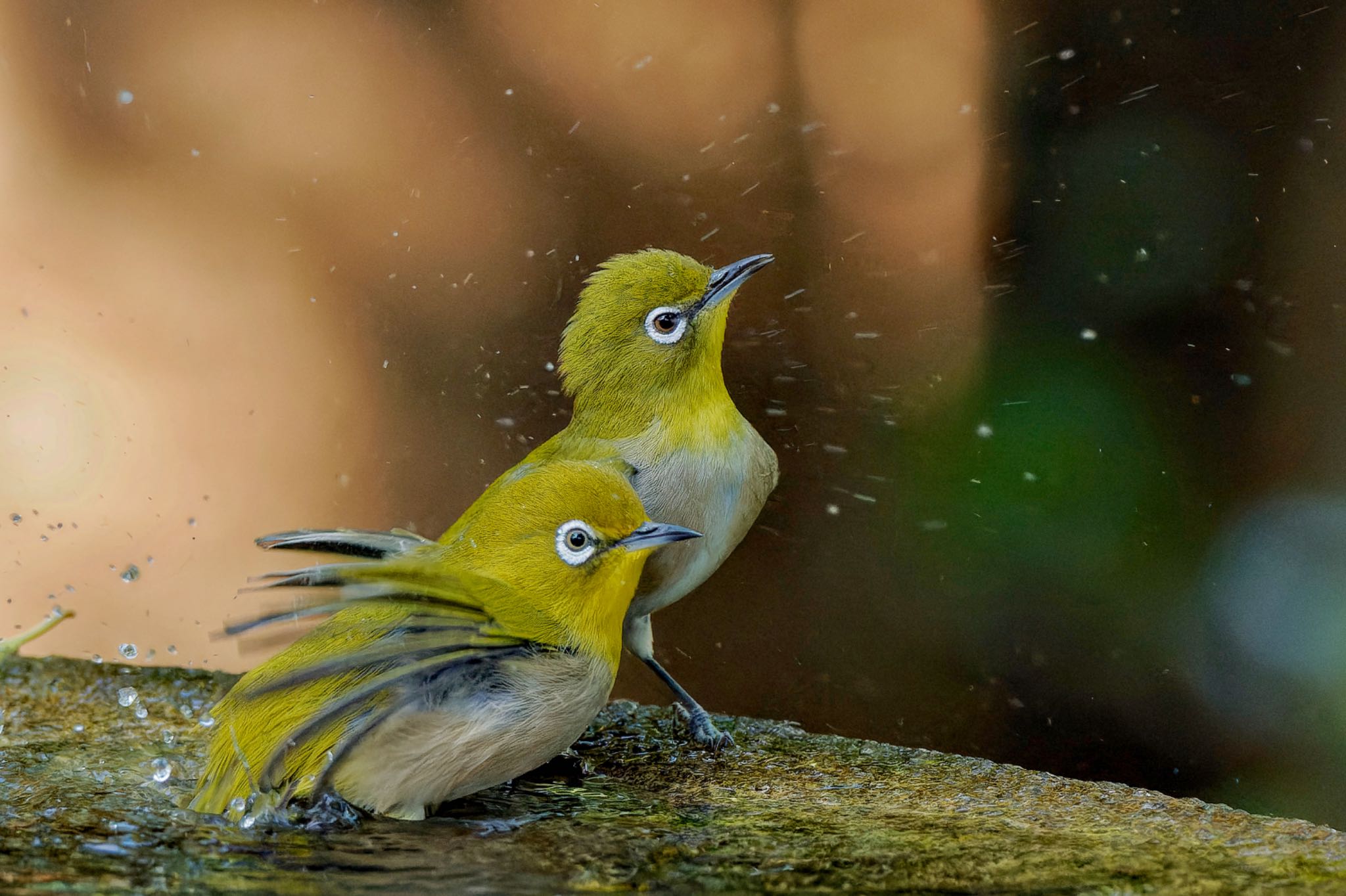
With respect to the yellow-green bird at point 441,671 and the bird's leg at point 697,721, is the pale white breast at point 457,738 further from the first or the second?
the bird's leg at point 697,721

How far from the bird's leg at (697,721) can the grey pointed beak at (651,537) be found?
30.1 inches

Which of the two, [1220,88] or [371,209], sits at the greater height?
[1220,88]

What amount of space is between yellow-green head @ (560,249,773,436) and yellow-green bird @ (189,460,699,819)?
517mm

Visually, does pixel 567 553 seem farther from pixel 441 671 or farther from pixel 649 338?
pixel 649 338

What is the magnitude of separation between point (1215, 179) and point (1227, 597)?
1395 mm

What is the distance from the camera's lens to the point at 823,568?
4.66 meters

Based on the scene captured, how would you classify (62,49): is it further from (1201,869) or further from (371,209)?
(1201,869)

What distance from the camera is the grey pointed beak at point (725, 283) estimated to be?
10.3 ft

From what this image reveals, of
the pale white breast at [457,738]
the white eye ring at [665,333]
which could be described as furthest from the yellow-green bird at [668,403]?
the pale white breast at [457,738]

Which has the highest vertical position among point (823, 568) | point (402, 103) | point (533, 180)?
point (402, 103)

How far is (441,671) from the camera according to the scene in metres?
2.44

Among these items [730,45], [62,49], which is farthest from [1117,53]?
[62,49]

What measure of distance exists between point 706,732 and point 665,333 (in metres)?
0.98

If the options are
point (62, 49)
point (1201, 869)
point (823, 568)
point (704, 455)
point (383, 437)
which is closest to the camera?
point (1201, 869)
